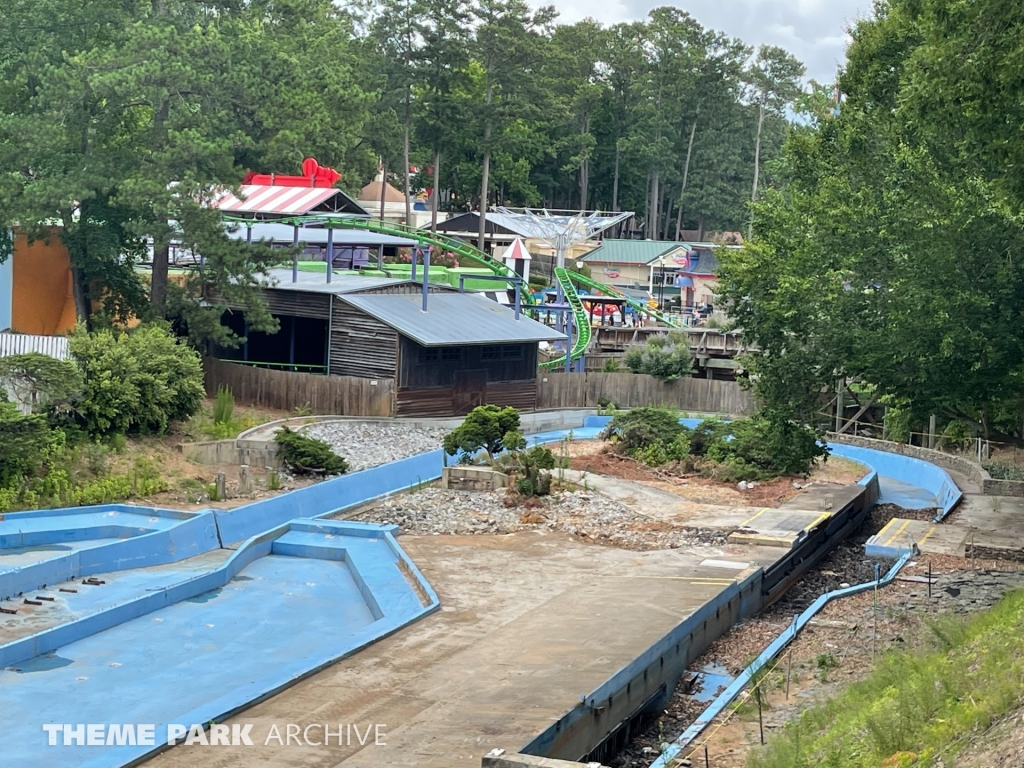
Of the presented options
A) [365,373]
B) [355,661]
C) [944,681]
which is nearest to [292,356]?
[365,373]

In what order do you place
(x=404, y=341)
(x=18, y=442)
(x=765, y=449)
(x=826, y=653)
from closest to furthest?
(x=826, y=653)
(x=18, y=442)
(x=765, y=449)
(x=404, y=341)

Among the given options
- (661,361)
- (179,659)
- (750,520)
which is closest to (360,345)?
(661,361)

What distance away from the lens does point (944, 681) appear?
40.7ft

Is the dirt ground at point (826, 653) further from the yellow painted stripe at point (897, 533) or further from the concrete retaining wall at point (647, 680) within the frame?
the yellow painted stripe at point (897, 533)

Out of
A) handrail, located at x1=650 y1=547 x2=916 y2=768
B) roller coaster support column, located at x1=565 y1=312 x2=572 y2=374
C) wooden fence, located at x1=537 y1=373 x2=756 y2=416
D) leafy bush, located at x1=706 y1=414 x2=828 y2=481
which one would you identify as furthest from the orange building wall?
handrail, located at x1=650 y1=547 x2=916 y2=768

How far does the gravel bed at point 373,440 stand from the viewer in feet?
104

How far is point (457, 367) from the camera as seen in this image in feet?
131

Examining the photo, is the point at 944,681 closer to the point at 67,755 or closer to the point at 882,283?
the point at 67,755

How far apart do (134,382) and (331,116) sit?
2554cm

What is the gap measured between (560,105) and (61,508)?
63.8 metres

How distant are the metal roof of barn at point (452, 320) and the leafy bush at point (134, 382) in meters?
8.97

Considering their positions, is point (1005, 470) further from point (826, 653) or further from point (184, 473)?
point (184, 473)

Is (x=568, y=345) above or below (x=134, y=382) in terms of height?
above

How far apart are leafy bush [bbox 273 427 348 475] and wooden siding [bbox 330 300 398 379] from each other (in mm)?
9437
